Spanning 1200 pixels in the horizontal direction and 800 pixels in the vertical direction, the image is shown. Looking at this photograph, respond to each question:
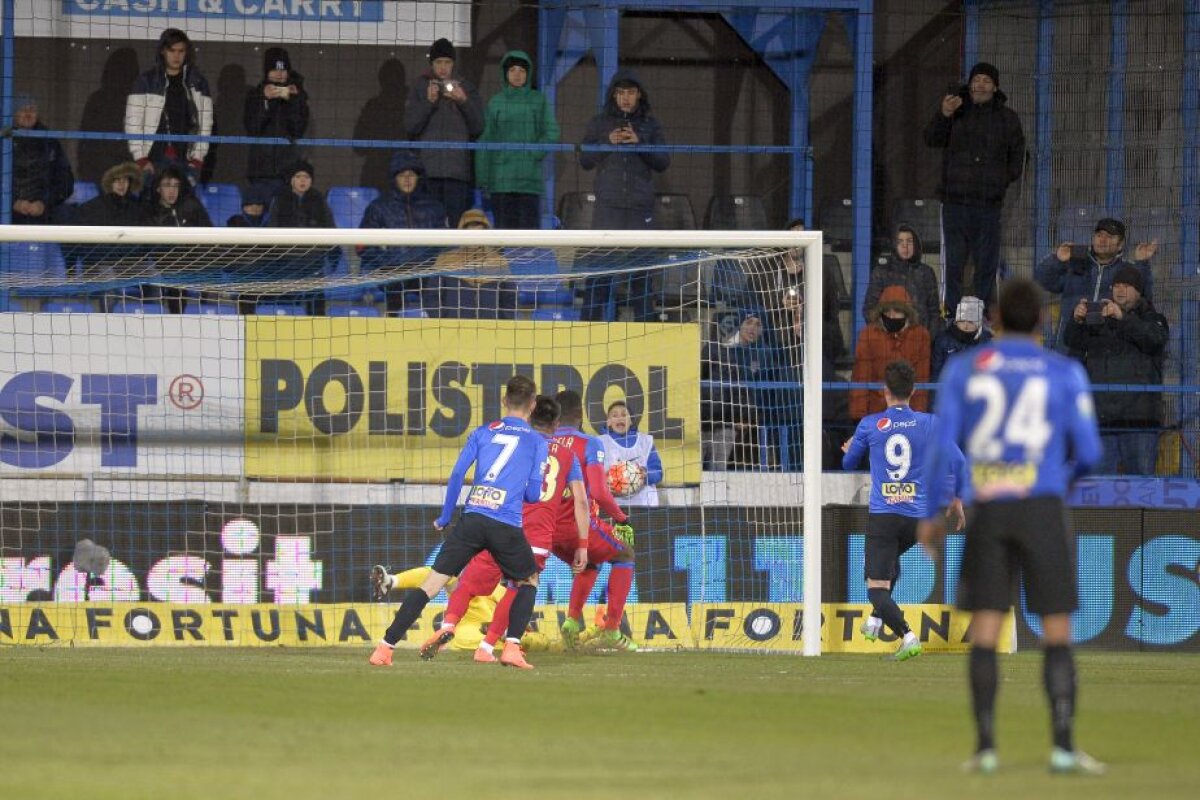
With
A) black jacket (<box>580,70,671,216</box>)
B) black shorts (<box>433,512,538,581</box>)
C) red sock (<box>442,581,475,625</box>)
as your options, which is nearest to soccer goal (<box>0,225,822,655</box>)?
black jacket (<box>580,70,671,216</box>)

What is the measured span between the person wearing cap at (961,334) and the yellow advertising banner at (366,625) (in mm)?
Result: 2209

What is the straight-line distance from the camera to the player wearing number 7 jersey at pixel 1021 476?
20.9ft

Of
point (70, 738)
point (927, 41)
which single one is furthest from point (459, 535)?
point (927, 41)

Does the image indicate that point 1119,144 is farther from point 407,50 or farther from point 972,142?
point 407,50

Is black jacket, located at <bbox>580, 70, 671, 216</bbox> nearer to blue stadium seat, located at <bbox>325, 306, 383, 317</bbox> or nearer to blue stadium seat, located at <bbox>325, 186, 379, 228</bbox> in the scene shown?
blue stadium seat, located at <bbox>325, 186, 379, 228</bbox>

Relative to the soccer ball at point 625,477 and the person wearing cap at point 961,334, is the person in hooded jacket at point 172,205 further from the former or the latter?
the person wearing cap at point 961,334

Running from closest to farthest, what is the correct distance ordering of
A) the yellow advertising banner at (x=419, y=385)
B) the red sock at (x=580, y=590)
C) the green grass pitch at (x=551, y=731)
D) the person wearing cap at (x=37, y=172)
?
the green grass pitch at (x=551, y=731), the red sock at (x=580, y=590), the yellow advertising banner at (x=419, y=385), the person wearing cap at (x=37, y=172)

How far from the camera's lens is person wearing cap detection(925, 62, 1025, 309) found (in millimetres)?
15680

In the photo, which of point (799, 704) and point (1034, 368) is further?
point (799, 704)

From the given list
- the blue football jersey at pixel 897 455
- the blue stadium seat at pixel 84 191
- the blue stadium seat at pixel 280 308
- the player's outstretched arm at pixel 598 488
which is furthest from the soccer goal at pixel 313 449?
the blue stadium seat at pixel 84 191

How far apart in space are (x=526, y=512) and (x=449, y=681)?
2.47 m

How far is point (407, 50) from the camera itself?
59.8 ft

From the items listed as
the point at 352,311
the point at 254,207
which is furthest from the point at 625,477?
the point at 254,207

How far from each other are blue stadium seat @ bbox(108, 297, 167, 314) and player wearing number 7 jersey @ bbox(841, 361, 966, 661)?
572 cm
